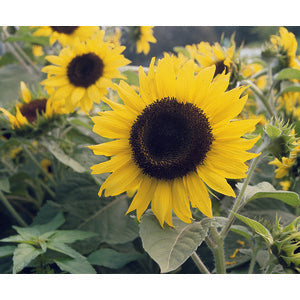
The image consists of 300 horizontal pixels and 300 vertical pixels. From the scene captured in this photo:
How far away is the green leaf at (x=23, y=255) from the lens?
1.44 feet

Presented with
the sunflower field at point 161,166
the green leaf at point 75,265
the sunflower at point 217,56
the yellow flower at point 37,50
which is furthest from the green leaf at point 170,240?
the yellow flower at point 37,50

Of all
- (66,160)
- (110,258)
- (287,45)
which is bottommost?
(110,258)

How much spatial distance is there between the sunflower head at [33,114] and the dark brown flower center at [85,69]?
60 millimetres

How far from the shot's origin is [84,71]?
0.69 metres

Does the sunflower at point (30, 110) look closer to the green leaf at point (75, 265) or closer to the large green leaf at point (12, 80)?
the large green leaf at point (12, 80)

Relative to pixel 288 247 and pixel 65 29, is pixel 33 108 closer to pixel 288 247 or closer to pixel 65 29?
pixel 65 29

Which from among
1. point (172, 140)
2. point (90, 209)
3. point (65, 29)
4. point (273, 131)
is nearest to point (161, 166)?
point (172, 140)

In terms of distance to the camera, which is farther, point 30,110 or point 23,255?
point 30,110

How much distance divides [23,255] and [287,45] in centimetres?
58

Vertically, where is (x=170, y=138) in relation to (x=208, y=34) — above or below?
below

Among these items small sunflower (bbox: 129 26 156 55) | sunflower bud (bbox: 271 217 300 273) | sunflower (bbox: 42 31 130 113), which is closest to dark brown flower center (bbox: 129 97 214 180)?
sunflower bud (bbox: 271 217 300 273)

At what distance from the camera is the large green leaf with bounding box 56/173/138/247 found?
627 millimetres

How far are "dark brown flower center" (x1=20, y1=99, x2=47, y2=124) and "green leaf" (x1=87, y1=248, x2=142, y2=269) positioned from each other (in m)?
0.31
